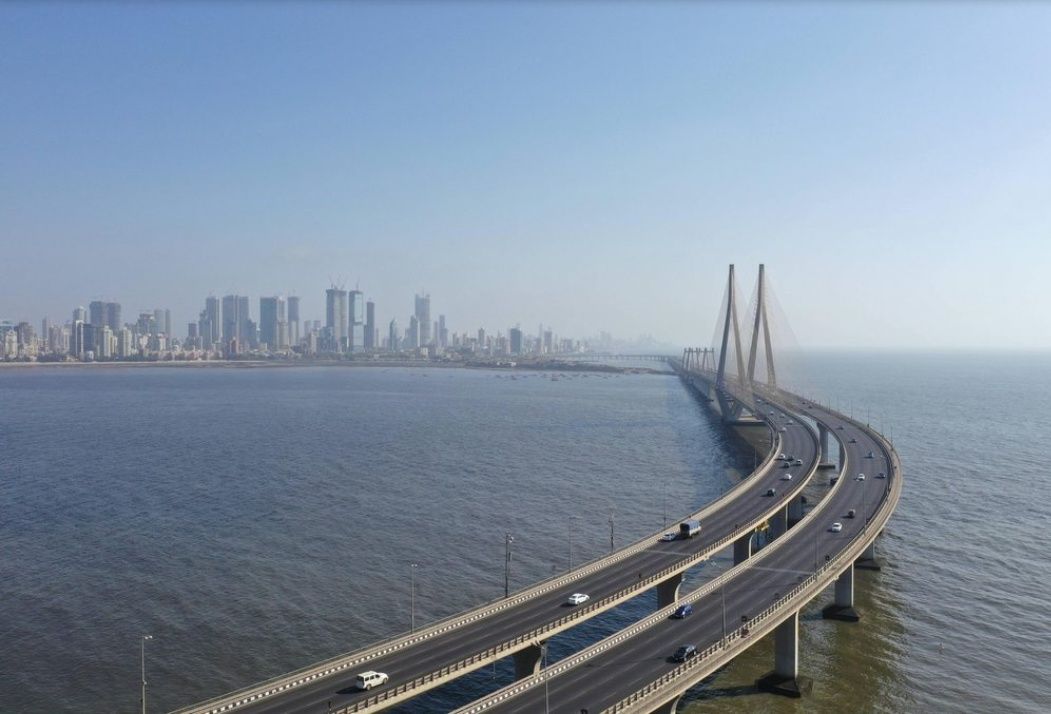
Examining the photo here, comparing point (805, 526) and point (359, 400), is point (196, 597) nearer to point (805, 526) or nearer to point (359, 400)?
point (805, 526)

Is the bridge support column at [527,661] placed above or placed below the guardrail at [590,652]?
below

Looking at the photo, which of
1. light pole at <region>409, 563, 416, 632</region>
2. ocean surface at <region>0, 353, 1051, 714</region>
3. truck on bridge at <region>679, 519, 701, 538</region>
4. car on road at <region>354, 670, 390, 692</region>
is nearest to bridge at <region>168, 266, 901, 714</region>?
car on road at <region>354, 670, 390, 692</region>

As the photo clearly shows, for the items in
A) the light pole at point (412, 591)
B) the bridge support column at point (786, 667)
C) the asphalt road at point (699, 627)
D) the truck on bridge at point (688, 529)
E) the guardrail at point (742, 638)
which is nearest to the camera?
the guardrail at point (742, 638)

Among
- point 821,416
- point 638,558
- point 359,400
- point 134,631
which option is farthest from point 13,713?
point 359,400

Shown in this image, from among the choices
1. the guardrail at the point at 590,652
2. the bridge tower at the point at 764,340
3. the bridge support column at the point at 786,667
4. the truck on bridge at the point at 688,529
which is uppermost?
the bridge tower at the point at 764,340

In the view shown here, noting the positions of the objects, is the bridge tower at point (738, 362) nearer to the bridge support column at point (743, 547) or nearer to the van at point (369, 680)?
→ the bridge support column at point (743, 547)

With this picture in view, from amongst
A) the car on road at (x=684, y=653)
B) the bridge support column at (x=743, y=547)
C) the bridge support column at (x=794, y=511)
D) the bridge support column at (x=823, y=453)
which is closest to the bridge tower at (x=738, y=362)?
the bridge support column at (x=823, y=453)

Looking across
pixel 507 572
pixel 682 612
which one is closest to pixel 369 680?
pixel 682 612
